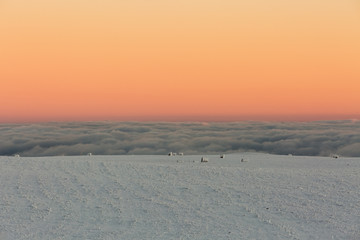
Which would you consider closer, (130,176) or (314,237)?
(314,237)

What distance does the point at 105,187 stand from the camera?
1456cm

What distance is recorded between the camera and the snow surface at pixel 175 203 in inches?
408

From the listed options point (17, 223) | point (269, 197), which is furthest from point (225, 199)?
point (17, 223)

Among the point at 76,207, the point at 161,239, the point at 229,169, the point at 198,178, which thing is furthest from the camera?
the point at 229,169

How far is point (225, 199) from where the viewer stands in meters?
12.9

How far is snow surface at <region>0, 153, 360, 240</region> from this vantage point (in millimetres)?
10375

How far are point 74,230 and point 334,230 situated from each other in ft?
21.3

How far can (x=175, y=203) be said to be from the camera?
12625mm

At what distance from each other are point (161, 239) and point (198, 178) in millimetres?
5967

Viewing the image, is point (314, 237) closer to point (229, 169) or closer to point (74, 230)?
point (74, 230)

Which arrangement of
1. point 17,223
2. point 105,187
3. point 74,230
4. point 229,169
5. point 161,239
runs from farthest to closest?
1. point 229,169
2. point 105,187
3. point 17,223
4. point 74,230
5. point 161,239

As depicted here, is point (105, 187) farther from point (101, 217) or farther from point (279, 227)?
point (279, 227)

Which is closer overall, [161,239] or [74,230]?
[161,239]

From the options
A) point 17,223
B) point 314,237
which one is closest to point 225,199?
point 314,237
